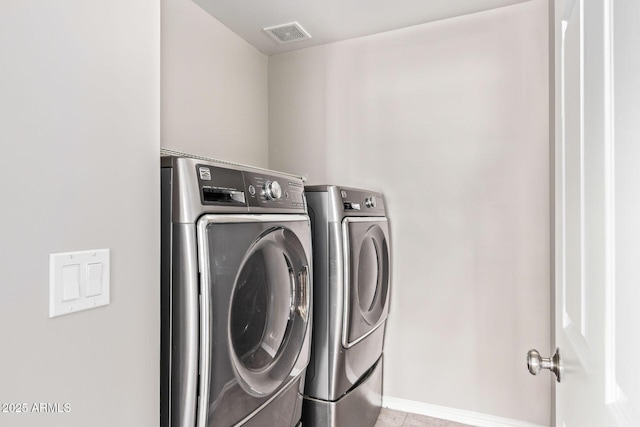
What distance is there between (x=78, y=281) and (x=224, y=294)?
0.37 m

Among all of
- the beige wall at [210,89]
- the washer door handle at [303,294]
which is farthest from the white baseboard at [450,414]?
the beige wall at [210,89]

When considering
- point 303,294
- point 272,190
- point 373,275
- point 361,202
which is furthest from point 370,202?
point 272,190

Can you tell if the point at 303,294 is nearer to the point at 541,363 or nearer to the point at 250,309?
the point at 250,309

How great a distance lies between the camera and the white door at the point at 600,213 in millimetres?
405

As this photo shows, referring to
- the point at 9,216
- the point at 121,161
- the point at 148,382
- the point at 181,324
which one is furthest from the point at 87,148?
the point at 148,382

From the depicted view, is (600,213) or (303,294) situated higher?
(600,213)

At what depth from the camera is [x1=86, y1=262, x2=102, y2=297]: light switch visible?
0.83 metres

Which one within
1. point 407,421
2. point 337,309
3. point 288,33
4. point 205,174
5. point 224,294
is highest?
point 288,33

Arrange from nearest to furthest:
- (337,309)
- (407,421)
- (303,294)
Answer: (303,294) < (337,309) < (407,421)

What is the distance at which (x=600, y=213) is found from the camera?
52 centimetres

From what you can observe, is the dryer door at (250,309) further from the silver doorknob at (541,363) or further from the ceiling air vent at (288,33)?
the ceiling air vent at (288,33)

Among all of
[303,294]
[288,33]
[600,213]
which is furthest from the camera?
[288,33]

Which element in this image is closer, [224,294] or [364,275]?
[224,294]

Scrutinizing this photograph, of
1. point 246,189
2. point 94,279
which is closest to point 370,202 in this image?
point 246,189
